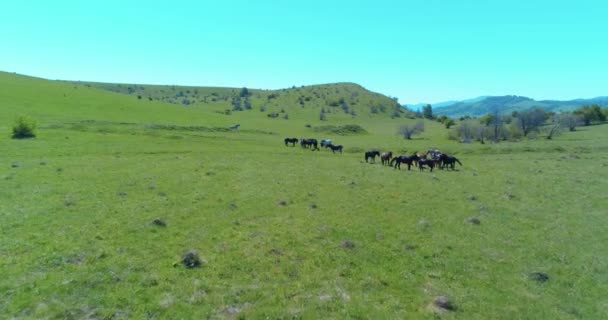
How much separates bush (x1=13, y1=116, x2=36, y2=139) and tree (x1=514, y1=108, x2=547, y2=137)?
3253 inches

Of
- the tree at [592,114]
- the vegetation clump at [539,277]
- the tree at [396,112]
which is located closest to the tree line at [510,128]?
the tree at [592,114]

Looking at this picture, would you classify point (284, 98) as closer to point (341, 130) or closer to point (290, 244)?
point (341, 130)

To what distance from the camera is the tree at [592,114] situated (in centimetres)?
9578

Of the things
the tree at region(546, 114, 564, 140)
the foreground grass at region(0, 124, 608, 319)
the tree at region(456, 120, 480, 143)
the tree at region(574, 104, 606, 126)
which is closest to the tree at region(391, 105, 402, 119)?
the tree at region(546, 114, 564, 140)

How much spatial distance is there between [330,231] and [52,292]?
366 inches

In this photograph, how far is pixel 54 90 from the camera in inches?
2879

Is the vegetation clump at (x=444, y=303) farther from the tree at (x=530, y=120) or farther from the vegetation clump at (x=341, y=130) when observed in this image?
the tree at (x=530, y=120)

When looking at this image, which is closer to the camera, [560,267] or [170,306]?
[170,306]

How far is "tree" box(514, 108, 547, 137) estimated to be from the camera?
74744 millimetres

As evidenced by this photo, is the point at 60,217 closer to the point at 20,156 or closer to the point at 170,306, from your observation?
the point at 170,306

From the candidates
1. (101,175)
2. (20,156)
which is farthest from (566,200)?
(20,156)

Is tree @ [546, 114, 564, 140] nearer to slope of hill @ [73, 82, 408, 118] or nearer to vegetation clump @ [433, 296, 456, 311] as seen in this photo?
slope of hill @ [73, 82, 408, 118]

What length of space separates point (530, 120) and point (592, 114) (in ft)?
125

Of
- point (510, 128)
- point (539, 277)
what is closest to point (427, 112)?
point (510, 128)
